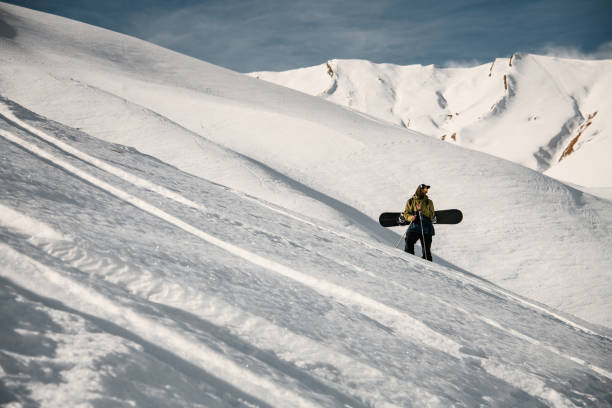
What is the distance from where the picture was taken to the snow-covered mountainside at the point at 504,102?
181ft

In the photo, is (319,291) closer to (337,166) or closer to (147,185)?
(147,185)

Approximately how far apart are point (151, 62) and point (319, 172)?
40.0ft

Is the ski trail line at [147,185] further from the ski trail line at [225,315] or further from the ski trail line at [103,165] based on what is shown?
the ski trail line at [225,315]

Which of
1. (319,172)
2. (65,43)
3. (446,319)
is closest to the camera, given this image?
(446,319)

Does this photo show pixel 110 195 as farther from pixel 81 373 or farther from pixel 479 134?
pixel 479 134

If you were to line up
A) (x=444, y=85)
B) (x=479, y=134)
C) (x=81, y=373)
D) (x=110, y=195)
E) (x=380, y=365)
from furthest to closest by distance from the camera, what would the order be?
(x=444, y=85)
(x=479, y=134)
(x=110, y=195)
(x=380, y=365)
(x=81, y=373)

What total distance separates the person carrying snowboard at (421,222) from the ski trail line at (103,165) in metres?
3.83

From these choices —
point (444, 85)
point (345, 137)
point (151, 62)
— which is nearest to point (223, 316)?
point (345, 137)

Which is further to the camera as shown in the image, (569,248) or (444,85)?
(444,85)

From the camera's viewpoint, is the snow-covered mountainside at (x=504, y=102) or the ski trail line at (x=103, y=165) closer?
the ski trail line at (x=103, y=165)

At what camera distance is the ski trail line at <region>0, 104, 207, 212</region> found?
394 centimetres

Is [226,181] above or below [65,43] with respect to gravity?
below

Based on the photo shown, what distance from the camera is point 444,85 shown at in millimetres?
109812

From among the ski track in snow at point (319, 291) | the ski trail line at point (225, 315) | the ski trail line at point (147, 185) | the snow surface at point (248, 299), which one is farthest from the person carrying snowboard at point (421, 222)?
the ski trail line at point (225, 315)
